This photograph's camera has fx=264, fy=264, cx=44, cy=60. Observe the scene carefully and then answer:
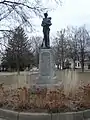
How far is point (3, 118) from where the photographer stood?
7793 mm

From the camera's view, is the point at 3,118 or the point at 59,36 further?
the point at 59,36

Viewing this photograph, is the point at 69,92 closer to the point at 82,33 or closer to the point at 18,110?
the point at 18,110

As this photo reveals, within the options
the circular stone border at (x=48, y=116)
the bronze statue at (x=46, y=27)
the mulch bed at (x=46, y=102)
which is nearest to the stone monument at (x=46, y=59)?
the bronze statue at (x=46, y=27)

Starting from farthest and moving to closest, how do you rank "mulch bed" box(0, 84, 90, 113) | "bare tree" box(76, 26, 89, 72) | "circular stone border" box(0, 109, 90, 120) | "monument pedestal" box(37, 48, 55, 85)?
"bare tree" box(76, 26, 89, 72) < "monument pedestal" box(37, 48, 55, 85) < "mulch bed" box(0, 84, 90, 113) < "circular stone border" box(0, 109, 90, 120)

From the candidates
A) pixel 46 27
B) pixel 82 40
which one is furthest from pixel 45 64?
pixel 82 40

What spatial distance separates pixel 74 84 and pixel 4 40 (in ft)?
24.9

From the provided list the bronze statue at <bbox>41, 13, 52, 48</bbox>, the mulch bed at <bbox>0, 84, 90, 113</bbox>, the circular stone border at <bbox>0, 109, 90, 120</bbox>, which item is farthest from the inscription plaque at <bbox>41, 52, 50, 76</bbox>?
the circular stone border at <bbox>0, 109, 90, 120</bbox>

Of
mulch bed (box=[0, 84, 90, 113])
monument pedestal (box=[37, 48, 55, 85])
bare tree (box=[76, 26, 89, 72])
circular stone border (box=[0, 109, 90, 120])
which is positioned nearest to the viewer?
circular stone border (box=[0, 109, 90, 120])

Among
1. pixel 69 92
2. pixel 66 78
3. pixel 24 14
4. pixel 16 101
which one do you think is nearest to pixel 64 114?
pixel 16 101

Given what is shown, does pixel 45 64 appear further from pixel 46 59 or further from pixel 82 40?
pixel 82 40

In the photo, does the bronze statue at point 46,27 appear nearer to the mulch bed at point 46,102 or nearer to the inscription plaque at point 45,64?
the inscription plaque at point 45,64

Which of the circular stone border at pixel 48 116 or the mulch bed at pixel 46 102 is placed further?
the mulch bed at pixel 46 102

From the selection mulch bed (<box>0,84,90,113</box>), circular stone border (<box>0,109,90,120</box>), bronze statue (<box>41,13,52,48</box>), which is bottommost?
circular stone border (<box>0,109,90,120</box>)

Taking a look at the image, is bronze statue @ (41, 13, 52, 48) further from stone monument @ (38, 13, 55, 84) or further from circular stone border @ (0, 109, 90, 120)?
circular stone border @ (0, 109, 90, 120)
